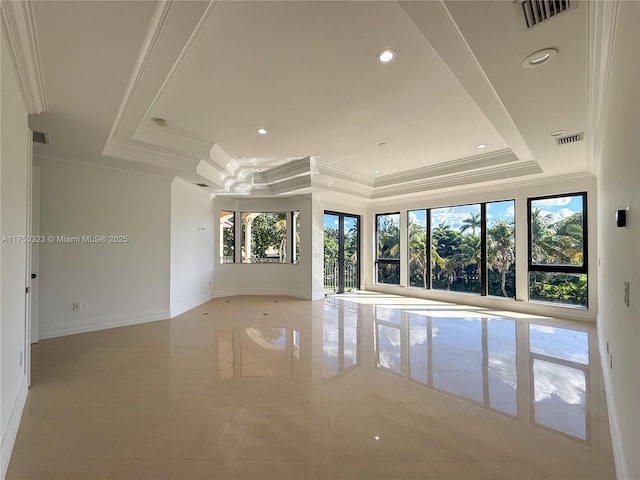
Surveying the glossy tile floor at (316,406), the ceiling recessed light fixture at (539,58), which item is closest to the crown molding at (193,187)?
the glossy tile floor at (316,406)

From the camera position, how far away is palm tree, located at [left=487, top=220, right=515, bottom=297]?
6.11 metres

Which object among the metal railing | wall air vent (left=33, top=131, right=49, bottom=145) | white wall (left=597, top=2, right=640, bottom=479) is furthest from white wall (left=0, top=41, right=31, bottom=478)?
the metal railing

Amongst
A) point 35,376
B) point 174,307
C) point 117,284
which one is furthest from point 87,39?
point 174,307

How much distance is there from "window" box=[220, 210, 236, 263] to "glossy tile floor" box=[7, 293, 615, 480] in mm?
3343

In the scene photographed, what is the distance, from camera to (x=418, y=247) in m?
7.62

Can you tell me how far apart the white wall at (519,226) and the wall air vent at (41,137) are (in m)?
6.85

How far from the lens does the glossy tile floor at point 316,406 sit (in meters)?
1.83

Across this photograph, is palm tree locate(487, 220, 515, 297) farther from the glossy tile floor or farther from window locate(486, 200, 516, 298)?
the glossy tile floor

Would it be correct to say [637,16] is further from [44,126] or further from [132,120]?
[44,126]

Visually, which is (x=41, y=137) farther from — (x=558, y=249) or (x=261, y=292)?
(x=558, y=249)

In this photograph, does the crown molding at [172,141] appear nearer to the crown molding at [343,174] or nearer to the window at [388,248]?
the crown molding at [343,174]

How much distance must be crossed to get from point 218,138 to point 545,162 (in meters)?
4.93

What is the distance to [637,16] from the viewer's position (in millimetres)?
1198

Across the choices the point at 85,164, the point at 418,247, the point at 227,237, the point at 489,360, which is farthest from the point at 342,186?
the point at 85,164
